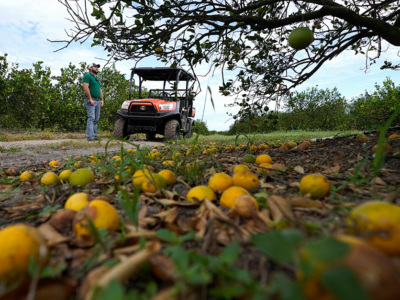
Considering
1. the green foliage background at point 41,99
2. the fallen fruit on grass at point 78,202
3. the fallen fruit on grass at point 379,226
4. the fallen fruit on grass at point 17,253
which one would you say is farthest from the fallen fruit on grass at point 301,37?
the green foliage background at point 41,99

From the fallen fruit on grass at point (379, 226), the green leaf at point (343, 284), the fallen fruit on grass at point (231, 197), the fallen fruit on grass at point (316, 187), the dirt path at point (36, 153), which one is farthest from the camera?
the dirt path at point (36, 153)

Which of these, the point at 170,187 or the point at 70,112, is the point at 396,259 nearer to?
the point at 170,187

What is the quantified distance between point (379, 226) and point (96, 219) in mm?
988

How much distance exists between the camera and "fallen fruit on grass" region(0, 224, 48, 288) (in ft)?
2.27

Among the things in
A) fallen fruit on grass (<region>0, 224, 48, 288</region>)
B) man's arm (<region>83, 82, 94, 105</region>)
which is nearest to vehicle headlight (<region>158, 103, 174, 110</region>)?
man's arm (<region>83, 82, 94, 105</region>)

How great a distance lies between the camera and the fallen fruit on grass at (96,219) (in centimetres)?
99

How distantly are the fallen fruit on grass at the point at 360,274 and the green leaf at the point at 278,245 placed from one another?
4cm

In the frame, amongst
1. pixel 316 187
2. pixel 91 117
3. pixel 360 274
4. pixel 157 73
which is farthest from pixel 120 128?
pixel 360 274

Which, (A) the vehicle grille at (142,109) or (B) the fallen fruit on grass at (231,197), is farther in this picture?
(A) the vehicle grille at (142,109)

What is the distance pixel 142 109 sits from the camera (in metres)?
9.73

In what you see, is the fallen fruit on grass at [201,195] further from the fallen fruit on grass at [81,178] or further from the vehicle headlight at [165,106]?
the vehicle headlight at [165,106]

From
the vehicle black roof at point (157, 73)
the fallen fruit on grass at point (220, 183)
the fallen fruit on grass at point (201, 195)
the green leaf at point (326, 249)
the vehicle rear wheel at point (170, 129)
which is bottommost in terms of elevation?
the fallen fruit on grass at point (201, 195)

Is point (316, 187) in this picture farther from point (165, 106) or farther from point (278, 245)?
point (165, 106)

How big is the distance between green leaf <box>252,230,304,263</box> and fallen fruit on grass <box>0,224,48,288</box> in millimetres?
631
